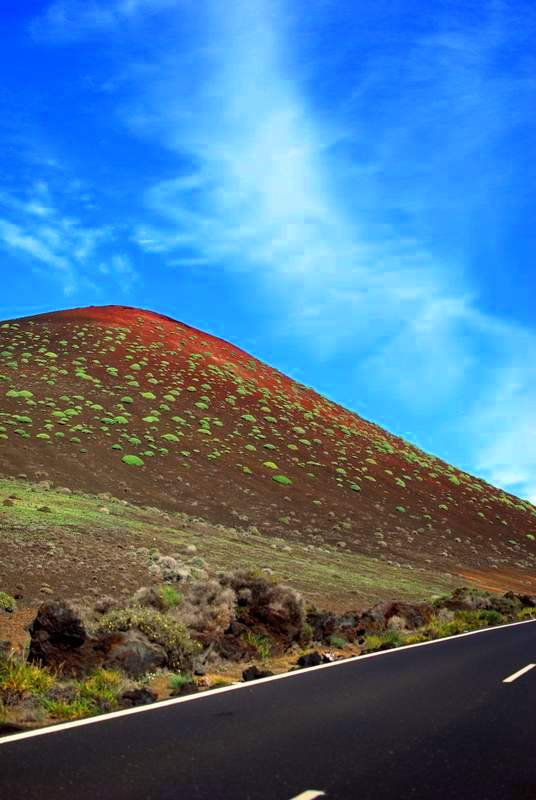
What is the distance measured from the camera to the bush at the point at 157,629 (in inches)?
466

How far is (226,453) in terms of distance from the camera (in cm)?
5203

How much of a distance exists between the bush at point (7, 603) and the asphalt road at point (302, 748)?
27.5 feet

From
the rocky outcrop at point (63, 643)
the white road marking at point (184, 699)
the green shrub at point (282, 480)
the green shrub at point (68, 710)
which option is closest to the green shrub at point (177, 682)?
the white road marking at point (184, 699)

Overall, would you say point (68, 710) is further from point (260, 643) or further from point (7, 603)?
point (7, 603)

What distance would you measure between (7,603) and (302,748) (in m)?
11.9

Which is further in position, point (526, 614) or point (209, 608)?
point (526, 614)

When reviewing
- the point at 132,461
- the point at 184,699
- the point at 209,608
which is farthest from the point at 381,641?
the point at 132,461

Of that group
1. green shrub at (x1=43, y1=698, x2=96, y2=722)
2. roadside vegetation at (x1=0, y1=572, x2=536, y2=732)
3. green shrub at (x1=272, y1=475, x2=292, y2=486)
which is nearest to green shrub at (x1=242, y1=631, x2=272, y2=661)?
roadside vegetation at (x1=0, y1=572, x2=536, y2=732)

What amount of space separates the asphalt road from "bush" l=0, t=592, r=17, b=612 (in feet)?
27.5

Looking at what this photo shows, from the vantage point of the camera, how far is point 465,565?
45844 millimetres

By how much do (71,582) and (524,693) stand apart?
12.8 metres

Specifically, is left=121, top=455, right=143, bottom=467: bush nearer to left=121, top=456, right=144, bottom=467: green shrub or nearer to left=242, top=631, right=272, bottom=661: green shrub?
left=121, top=456, right=144, bottom=467: green shrub

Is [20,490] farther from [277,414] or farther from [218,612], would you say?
[277,414]

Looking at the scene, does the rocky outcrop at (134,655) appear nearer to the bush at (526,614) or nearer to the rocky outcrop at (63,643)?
the rocky outcrop at (63,643)
